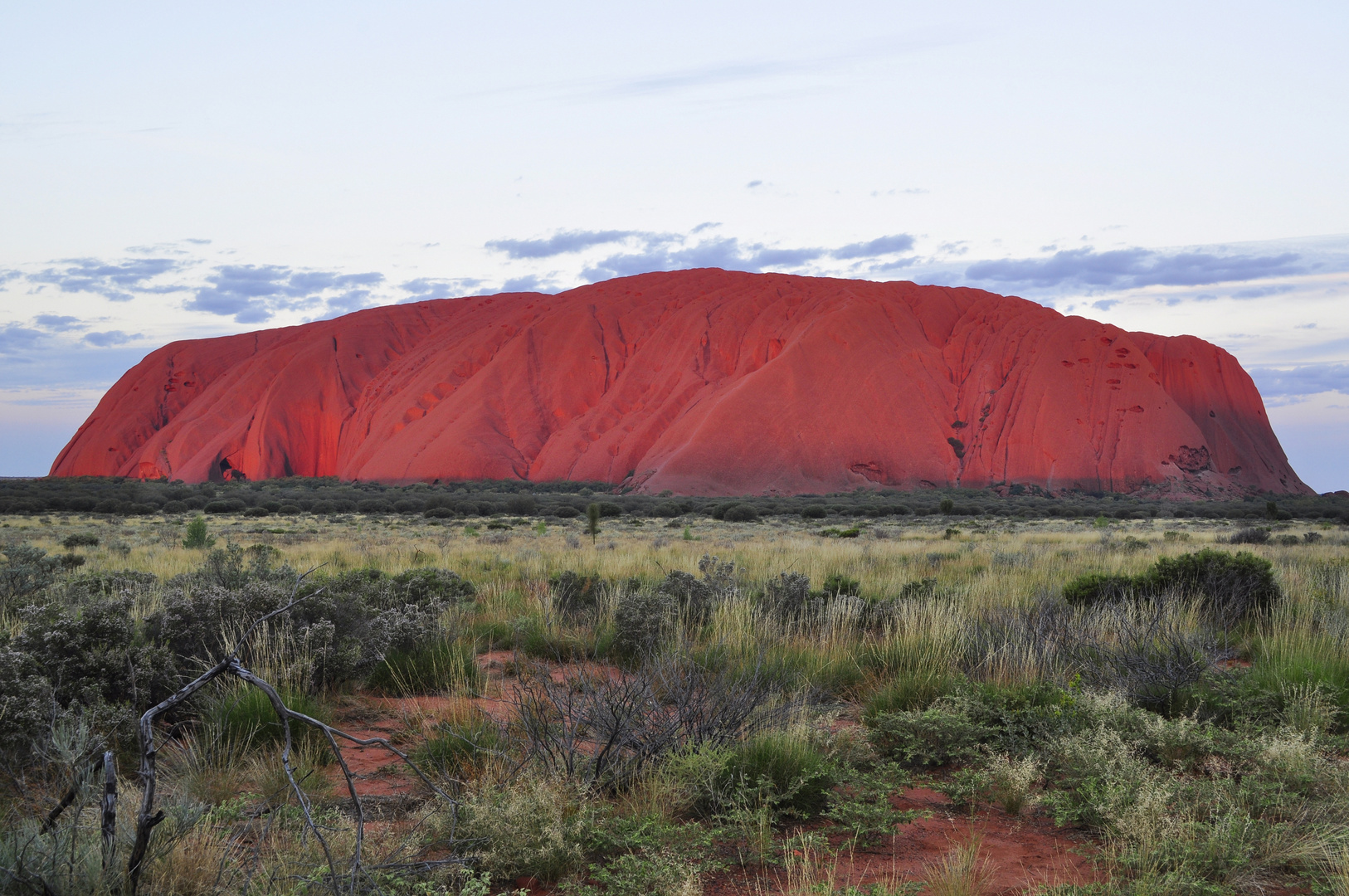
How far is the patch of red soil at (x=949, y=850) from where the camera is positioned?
3287mm

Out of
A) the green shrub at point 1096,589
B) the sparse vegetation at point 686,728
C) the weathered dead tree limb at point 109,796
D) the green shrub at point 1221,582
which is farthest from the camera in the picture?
the green shrub at point 1096,589

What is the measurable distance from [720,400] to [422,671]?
5500 cm

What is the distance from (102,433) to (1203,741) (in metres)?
95.3

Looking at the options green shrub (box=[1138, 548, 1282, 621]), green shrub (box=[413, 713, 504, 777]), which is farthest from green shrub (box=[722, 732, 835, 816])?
green shrub (box=[1138, 548, 1282, 621])

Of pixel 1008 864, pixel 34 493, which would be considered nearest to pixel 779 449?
pixel 34 493

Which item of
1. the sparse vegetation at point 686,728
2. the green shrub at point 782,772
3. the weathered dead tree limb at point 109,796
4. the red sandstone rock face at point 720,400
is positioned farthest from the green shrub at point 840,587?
the red sandstone rock face at point 720,400

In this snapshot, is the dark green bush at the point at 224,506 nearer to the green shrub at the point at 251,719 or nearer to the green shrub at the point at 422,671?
the green shrub at the point at 422,671

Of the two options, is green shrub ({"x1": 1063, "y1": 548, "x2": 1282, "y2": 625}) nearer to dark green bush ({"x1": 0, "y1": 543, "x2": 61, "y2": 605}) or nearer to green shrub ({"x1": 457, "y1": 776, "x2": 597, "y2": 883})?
green shrub ({"x1": 457, "y1": 776, "x2": 597, "y2": 883})

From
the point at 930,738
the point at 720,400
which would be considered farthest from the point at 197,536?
the point at 720,400

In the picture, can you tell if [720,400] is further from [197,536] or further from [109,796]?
[109,796]

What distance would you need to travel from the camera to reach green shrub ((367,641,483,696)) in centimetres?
620

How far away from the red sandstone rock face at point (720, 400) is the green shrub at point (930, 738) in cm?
5028

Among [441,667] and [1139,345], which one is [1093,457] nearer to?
[1139,345]

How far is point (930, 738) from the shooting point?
4926 mm
